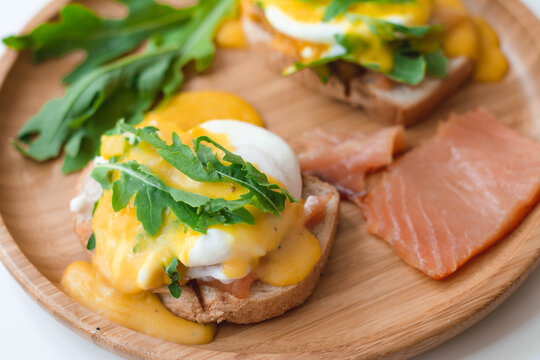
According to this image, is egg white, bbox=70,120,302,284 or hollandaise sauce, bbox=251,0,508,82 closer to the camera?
egg white, bbox=70,120,302,284

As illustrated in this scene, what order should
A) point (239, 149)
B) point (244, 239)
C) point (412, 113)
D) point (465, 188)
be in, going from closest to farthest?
point (244, 239)
point (239, 149)
point (465, 188)
point (412, 113)

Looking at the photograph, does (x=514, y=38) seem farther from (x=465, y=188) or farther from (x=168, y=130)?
(x=168, y=130)

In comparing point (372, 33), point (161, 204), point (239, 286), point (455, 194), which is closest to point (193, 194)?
point (161, 204)

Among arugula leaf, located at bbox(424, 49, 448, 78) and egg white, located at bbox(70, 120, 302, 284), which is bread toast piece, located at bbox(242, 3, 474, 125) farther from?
egg white, located at bbox(70, 120, 302, 284)

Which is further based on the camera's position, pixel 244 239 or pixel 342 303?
pixel 342 303

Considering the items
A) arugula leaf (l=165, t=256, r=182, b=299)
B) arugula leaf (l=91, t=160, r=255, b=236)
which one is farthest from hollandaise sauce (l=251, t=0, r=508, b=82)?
arugula leaf (l=165, t=256, r=182, b=299)

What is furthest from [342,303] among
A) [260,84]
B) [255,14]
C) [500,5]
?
[500,5]
